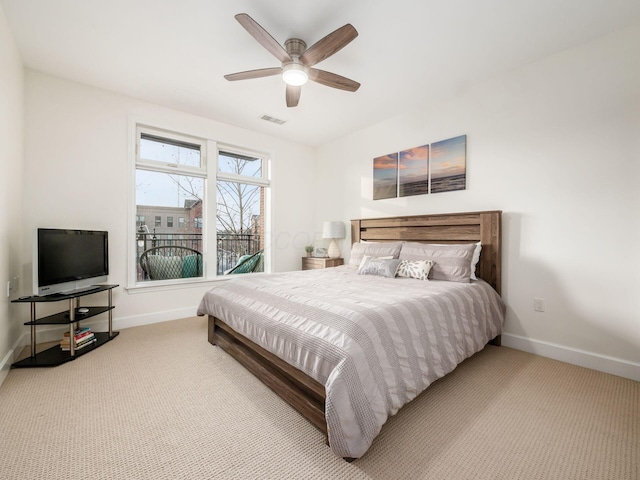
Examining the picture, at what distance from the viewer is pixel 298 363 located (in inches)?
62.6

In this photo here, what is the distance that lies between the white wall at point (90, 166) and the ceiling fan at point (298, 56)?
1.79 meters

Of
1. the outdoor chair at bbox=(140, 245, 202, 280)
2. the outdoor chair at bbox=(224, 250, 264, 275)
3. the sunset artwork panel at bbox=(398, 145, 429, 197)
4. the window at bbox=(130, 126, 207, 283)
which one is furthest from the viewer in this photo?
the outdoor chair at bbox=(224, 250, 264, 275)

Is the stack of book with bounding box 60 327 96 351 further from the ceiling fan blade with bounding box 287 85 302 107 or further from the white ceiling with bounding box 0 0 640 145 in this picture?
the ceiling fan blade with bounding box 287 85 302 107

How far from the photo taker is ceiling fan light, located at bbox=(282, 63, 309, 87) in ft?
7.47

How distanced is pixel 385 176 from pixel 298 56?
6.74ft

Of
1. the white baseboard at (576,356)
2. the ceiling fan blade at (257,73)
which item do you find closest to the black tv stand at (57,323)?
the ceiling fan blade at (257,73)

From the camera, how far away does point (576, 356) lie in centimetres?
240

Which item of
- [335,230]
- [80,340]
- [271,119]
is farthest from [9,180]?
[335,230]

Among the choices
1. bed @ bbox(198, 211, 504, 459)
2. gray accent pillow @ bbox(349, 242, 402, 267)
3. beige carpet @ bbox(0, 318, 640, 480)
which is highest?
gray accent pillow @ bbox(349, 242, 402, 267)

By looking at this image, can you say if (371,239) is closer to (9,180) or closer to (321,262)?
(321,262)

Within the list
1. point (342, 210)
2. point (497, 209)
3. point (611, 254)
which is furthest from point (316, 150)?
point (611, 254)

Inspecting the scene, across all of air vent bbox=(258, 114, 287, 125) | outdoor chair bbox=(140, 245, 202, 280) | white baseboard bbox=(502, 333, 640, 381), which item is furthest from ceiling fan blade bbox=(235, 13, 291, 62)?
white baseboard bbox=(502, 333, 640, 381)

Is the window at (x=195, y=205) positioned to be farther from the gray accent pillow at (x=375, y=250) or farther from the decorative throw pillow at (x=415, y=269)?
the decorative throw pillow at (x=415, y=269)

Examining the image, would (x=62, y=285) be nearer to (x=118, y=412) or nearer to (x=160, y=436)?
(x=118, y=412)
